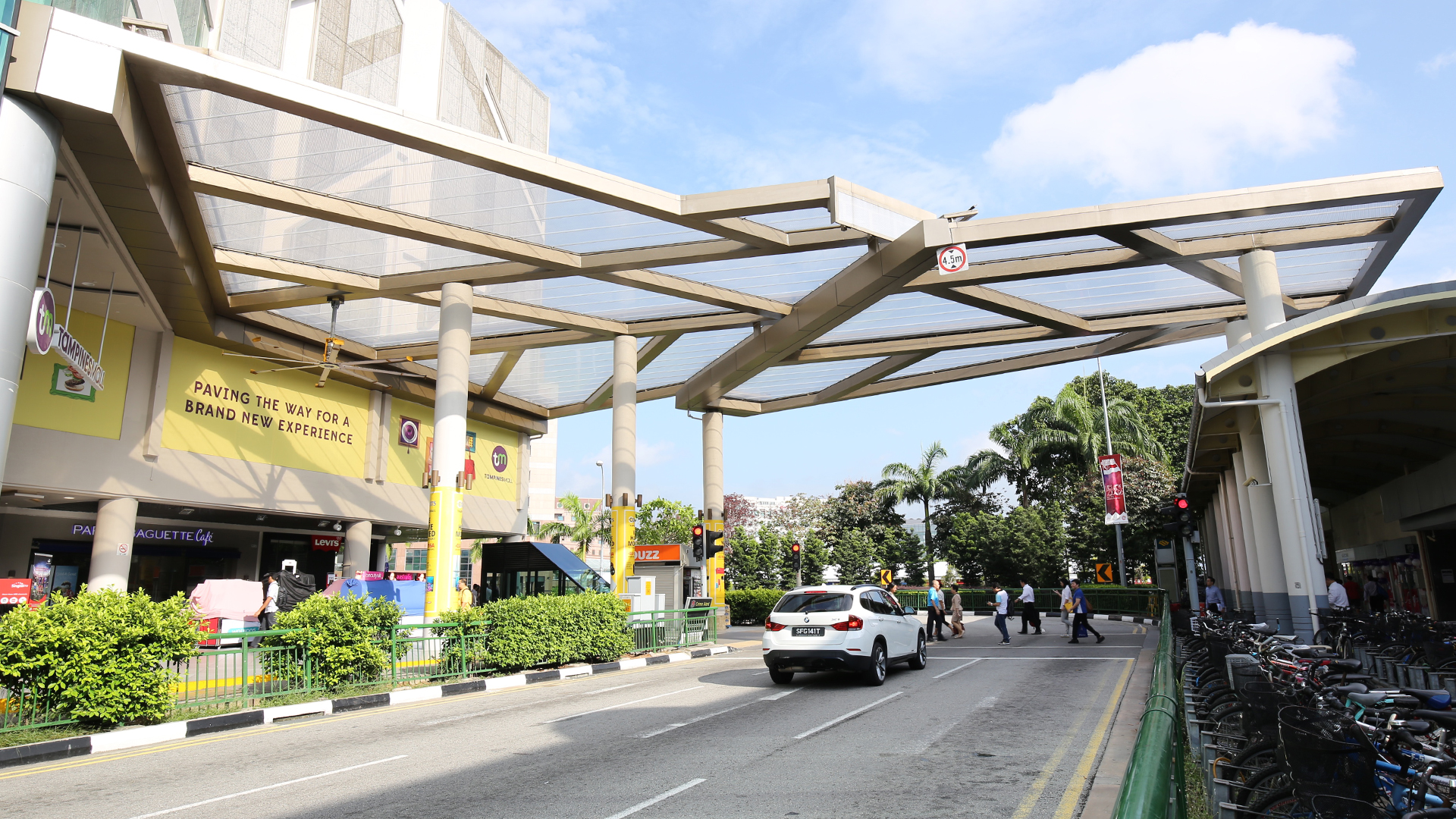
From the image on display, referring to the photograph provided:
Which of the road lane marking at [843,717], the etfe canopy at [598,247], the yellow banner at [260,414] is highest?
the etfe canopy at [598,247]

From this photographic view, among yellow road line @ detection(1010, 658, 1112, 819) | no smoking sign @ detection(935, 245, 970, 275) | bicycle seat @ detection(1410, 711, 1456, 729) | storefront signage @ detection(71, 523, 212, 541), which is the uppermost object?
no smoking sign @ detection(935, 245, 970, 275)

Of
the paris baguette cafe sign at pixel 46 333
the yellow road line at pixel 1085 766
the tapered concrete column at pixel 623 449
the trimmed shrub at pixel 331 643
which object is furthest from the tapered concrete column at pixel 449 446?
the yellow road line at pixel 1085 766

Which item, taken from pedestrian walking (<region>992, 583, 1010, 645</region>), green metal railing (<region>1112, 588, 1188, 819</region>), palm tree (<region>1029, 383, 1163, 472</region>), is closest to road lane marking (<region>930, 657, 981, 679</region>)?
pedestrian walking (<region>992, 583, 1010, 645</region>)

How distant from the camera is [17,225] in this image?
1105 centimetres

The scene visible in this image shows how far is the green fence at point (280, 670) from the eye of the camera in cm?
1019

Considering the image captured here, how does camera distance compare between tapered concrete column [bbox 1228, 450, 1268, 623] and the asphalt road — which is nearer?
the asphalt road

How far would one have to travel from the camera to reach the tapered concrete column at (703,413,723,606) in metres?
30.7

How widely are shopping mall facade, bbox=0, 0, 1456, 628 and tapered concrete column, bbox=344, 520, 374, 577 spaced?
0.61 ft

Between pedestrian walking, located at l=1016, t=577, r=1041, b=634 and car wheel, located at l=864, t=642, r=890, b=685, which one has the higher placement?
pedestrian walking, located at l=1016, t=577, r=1041, b=634

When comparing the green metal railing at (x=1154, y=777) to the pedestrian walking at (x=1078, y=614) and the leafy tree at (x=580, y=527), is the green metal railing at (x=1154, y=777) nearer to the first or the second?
the pedestrian walking at (x=1078, y=614)

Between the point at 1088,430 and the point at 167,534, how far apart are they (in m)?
41.5

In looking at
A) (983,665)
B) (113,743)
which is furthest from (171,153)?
(983,665)

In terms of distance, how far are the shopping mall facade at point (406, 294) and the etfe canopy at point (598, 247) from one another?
0.09 m

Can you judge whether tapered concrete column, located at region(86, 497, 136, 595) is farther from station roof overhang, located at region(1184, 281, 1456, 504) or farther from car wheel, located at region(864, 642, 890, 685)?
station roof overhang, located at region(1184, 281, 1456, 504)
